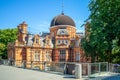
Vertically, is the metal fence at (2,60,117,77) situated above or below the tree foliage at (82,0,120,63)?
below

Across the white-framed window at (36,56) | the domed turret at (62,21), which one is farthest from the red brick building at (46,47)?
the domed turret at (62,21)

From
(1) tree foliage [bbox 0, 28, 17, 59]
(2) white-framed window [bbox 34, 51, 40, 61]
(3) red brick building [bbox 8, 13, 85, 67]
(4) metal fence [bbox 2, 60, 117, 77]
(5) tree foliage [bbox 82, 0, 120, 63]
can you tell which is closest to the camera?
(4) metal fence [bbox 2, 60, 117, 77]

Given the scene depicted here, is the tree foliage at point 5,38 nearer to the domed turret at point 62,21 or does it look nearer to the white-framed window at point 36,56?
the domed turret at point 62,21

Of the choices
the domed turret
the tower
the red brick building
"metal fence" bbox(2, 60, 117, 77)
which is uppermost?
the domed turret

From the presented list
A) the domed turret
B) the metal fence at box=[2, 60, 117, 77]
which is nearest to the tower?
the domed turret

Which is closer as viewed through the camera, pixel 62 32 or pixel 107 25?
pixel 107 25

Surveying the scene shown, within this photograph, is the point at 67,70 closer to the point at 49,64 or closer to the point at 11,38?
the point at 49,64

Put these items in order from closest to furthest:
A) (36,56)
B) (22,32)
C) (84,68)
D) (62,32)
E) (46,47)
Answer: (84,68), (36,56), (22,32), (46,47), (62,32)

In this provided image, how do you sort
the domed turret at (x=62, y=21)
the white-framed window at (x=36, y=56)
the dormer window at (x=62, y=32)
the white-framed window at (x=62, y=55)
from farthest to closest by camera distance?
the domed turret at (x=62, y=21), the dormer window at (x=62, y=32), the white-framed window at (x=62, y=55), the white-framed window at (x=36, y=56)

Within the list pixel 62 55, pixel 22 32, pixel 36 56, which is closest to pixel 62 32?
pixel 62 55

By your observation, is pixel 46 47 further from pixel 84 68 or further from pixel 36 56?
pixel 84 68

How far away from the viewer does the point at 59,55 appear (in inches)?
2295

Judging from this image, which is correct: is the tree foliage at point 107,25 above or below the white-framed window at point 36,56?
above

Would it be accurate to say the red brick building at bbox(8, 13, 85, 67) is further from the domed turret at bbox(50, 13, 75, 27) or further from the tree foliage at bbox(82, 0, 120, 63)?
the tree foliage at bbox(82, 0, 120, 63)
